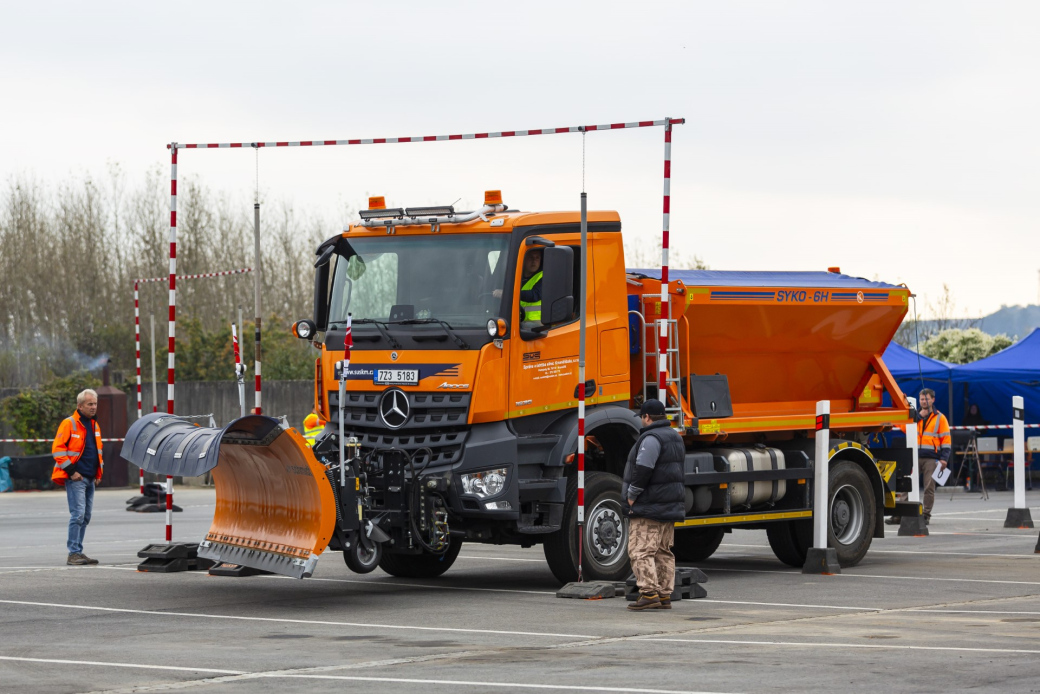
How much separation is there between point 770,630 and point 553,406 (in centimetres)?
344

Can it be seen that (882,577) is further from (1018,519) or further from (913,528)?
(1018,519)

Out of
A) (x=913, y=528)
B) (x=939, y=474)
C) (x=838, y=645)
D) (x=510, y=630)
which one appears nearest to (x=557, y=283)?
(x=510, y=630)

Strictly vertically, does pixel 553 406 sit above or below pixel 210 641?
above

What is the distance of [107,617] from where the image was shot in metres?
12.2

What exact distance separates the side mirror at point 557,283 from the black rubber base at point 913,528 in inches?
366

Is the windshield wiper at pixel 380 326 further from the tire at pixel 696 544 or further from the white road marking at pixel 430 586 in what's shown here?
the tire at pixel 696 544

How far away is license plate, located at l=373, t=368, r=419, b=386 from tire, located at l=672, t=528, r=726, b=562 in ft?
15.9

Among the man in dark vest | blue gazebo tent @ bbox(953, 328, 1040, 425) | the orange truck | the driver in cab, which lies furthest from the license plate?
blue gazebo tent @ bbox(953, 328, 1040, 425)

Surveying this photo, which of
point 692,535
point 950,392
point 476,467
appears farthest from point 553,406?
point 950,392

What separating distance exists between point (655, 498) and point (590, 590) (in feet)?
3.67

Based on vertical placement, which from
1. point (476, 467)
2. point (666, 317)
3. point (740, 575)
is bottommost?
point (740, 575)

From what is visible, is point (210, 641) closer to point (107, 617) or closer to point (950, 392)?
point (107, 617)

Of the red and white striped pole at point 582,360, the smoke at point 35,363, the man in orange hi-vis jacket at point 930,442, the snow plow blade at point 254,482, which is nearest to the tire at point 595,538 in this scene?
the red and white striped pole at point 582,360

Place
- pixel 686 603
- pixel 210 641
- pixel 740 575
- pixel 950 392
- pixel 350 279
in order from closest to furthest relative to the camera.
A: pixel 210 641, pixel 686 603, pixel 350 279, pixel 740 575, pixel 950 392
